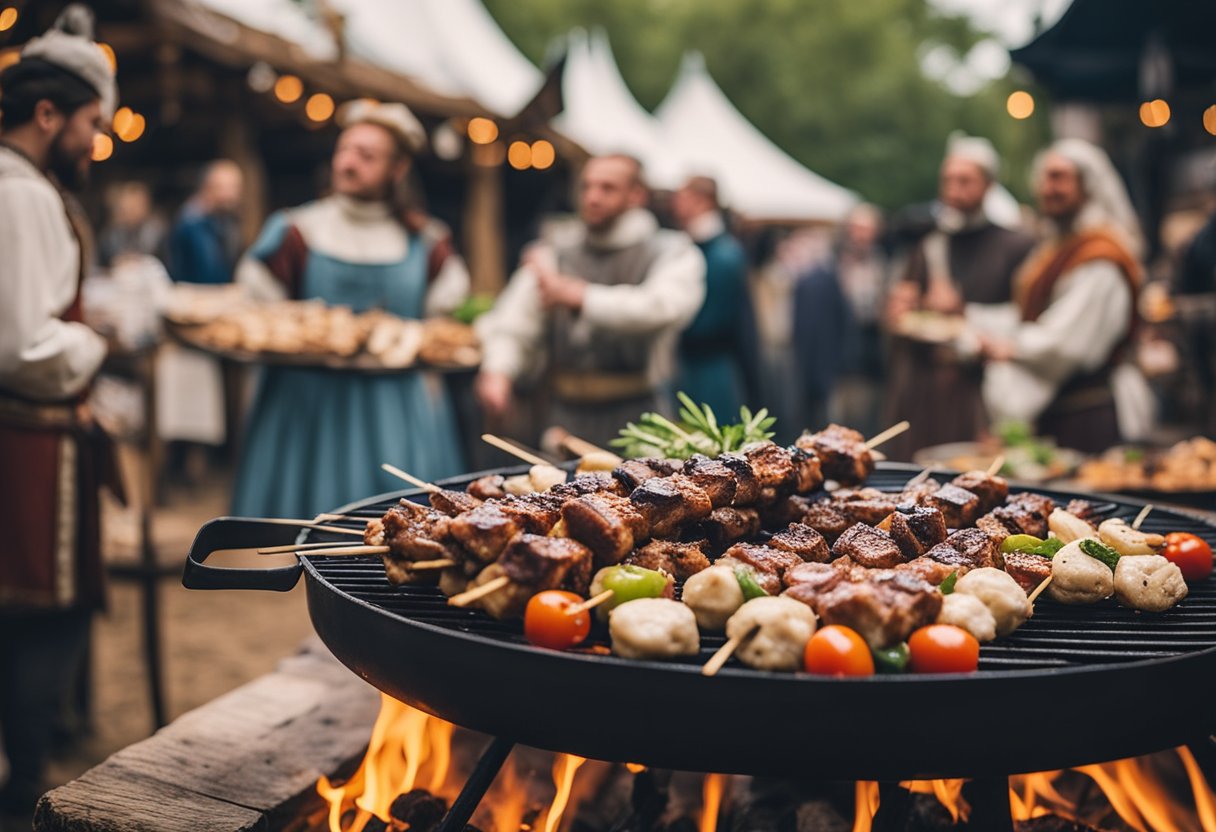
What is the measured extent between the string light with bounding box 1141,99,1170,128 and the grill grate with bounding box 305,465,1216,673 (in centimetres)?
666

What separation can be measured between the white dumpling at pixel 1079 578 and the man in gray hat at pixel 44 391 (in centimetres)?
307

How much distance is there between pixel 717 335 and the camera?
24.8 feet

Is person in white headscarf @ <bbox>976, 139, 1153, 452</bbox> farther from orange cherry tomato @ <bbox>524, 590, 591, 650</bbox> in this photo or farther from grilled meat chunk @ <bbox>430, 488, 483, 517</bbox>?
orange cherry tomato @ <bbox>524, 590, 591, 650</bbox>

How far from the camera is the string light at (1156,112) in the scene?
7645 mm

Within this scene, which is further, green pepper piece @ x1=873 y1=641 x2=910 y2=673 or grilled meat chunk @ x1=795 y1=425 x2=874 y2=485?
grilled meat chunk @ x1=795 y1=425 x2=874 y2=485

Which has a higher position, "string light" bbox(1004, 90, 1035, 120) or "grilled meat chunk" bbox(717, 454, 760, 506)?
"string light" bbox(1004, 90, 1035, 120)

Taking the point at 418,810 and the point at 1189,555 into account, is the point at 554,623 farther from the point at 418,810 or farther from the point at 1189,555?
the point at 1189,555

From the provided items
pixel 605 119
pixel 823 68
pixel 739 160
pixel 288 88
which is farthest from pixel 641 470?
pixel 823 68

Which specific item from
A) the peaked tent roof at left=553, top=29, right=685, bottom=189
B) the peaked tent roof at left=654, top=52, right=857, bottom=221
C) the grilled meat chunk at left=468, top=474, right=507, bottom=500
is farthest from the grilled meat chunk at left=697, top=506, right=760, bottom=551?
Result: the peaked tent roof at left=654, top=52, right=857, bottom=221

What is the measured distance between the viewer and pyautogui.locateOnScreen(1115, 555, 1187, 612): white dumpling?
202 cm

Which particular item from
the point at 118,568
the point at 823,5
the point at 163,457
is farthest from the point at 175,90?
the point at 823,5

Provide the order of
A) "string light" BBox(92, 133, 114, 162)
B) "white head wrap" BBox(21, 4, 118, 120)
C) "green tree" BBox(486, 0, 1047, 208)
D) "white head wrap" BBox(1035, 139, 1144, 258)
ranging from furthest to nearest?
"green tree" BBox(486, 0, 1047, 208)
"white head wrap" BBox(1035, 139, 1144, 258)
"string light" BBox(92, 133, 114, 162)
"white head wrap" BBox(21, 4, 118, 120)

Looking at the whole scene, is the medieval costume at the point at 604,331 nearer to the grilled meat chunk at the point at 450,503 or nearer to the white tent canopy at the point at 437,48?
the grilled meat chunk at the point at 450,503

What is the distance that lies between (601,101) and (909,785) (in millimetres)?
14849
